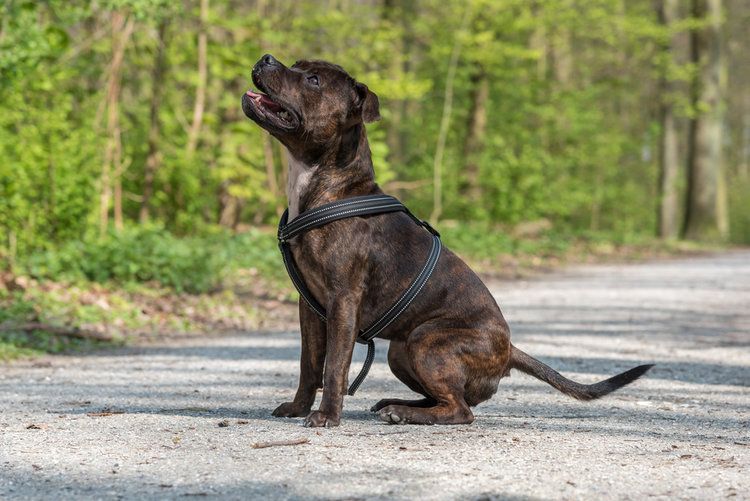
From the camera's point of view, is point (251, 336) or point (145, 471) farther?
point (251, 336)

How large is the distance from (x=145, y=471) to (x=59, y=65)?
1076 centimetres

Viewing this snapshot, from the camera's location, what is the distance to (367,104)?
479 cm

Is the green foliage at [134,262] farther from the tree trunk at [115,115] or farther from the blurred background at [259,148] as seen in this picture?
the tree trunk at [115,115]

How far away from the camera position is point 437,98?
23.6 m

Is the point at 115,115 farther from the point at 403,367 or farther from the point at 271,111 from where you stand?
the point at 403,367

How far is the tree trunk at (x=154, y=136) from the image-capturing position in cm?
1530

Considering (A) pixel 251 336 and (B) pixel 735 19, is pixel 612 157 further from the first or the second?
(A) pixel 251 336

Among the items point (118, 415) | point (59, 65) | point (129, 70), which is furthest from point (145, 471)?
point (129, 70)

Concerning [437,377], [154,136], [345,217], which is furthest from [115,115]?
[437,377]

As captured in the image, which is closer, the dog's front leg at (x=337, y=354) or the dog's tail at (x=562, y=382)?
the dog's front leg at (x=337, y=354)

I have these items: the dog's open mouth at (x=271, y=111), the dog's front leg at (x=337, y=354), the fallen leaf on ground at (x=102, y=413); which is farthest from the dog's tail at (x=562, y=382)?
the fallen leaf on ground at (x=102, y=413)

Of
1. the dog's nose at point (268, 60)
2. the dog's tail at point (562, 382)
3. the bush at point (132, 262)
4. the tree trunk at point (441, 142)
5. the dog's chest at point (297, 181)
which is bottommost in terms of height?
the dog's tail at point (562, 382)

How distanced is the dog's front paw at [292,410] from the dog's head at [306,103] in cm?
135

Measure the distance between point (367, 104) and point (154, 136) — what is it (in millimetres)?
11169
